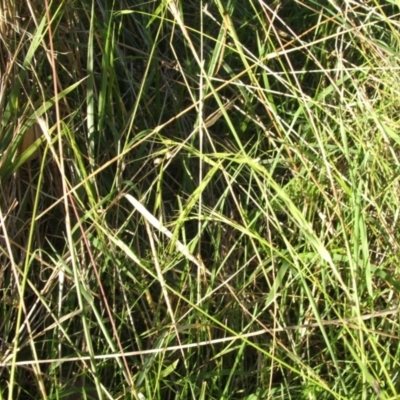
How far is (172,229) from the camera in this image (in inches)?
56.2

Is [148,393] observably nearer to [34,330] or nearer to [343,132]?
[34,330]

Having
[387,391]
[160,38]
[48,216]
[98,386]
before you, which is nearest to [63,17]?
[160,38]

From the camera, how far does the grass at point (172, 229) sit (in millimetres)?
1293

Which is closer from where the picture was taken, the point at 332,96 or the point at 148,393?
the point at 148,393

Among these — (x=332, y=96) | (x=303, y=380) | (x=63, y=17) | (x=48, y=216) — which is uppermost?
(x=63, y=17)

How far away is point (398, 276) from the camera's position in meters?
1.37

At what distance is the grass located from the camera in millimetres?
1293

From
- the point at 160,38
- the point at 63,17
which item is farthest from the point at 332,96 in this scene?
the point at 63,17

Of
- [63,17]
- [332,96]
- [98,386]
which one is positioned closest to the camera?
[98,386]

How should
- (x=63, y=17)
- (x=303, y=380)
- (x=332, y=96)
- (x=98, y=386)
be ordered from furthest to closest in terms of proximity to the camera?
(x=332, y=96) < (x=63, y=17) < (x=303, y=380) < (x=98, y=386)

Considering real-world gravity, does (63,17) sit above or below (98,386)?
above

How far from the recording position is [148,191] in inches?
54.1

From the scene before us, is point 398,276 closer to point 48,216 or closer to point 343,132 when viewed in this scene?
Result: point 343,132

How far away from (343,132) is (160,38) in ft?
1.47
